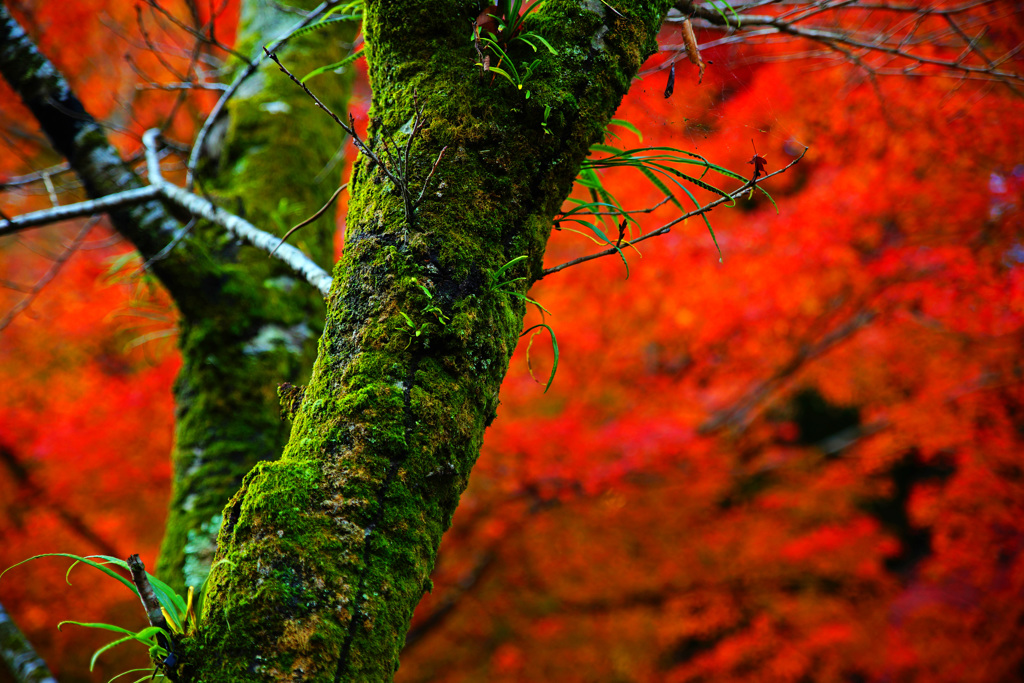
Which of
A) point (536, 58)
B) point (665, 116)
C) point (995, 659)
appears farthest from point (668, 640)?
point (536, 58)

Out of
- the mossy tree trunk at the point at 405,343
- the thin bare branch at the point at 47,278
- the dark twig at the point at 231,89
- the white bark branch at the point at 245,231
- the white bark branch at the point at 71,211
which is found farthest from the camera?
the thin bare branch at the point at 47,278

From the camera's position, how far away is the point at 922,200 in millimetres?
5562

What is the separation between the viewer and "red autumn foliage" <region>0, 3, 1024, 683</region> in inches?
217

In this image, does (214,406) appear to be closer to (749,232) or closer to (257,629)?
(257,629)

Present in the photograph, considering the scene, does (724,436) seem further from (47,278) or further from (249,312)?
(47,278)

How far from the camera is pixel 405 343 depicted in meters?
1.02

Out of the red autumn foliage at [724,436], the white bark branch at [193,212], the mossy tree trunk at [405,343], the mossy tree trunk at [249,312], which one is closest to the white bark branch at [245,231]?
the white bark branch at [193,212]

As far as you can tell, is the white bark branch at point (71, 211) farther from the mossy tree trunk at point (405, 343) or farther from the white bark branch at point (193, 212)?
the mossy tree trunk at point (405, 343)

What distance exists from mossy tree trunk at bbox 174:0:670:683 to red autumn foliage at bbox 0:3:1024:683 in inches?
189

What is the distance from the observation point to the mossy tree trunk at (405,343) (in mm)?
864

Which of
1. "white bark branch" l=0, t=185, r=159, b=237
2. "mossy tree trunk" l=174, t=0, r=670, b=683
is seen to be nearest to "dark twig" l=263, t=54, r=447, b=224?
"mossy tree trunk" l=174, t=0, r=670, b=683

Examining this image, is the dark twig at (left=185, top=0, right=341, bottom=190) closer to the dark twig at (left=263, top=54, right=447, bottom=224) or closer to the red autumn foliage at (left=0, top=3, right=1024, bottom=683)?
the dark twig at (left=263, top=54, right=447, bottom=224)

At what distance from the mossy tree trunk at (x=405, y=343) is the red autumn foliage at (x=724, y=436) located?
15.7 ft

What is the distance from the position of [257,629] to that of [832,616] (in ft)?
26.2
